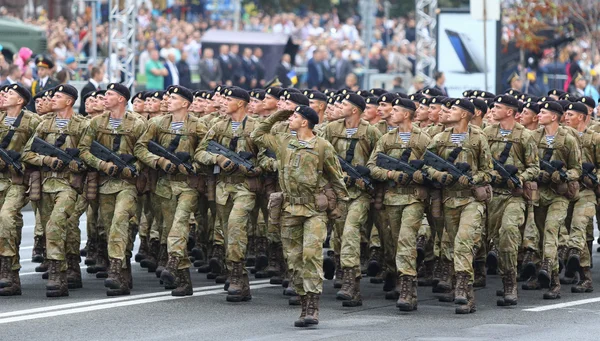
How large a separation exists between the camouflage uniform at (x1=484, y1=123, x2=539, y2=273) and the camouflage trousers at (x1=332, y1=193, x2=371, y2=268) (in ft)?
4.33

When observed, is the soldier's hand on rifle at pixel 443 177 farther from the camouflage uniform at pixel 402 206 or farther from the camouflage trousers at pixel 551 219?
the camouflage trousers at pixel 551 219

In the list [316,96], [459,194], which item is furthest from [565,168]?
[316,96]

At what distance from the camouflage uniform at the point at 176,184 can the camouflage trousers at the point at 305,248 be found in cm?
151

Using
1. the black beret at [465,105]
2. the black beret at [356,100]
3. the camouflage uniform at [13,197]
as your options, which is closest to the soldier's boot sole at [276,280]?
the black beret at [356,100]

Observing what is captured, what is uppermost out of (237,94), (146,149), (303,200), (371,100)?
(237,94)

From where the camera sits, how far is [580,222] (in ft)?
51.3

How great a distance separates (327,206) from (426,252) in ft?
9.86

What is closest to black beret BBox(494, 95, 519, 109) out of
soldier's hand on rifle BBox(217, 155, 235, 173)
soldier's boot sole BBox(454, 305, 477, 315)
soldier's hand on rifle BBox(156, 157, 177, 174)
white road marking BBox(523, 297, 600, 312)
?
white road marking BBox(523, 297, 600, 312)

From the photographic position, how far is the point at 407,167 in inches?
550

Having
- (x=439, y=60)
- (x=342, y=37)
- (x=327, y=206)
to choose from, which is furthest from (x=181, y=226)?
(x=342, y=37)

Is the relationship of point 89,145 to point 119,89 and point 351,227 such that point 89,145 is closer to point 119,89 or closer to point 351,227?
point 119,89

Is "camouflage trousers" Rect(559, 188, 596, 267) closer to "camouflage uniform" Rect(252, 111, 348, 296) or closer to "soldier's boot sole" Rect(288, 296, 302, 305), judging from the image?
"soldier's boot sole" Rect(288, 296, 302, 305)

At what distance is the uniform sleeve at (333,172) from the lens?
12984mm

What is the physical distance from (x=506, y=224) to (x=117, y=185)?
3823mm
